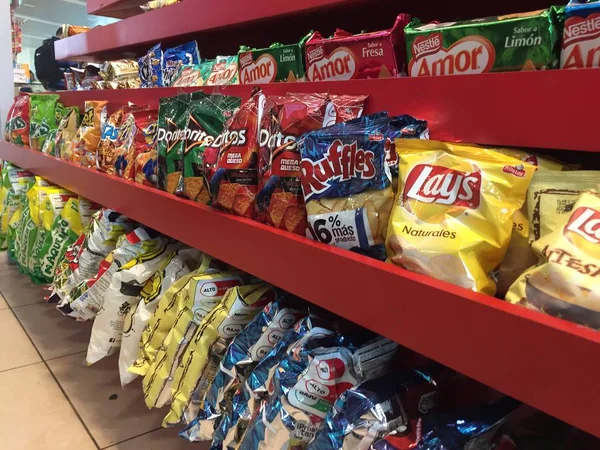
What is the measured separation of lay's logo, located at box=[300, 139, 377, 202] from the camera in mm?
968

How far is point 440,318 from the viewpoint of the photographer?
30.0 inches

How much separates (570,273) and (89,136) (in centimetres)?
203

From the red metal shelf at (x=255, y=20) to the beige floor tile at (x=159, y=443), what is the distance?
51.9 inches

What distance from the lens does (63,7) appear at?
6297 mm

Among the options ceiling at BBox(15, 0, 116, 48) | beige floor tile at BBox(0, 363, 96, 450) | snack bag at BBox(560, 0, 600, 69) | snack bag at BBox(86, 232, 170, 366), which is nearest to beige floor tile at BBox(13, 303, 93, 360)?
beige floor tile at BBox(0, 363, 96, 450)

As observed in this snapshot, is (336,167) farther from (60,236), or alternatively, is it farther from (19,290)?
(19,290)

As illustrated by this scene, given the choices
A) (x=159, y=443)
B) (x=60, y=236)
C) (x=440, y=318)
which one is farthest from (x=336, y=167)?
(x=60, y=236)

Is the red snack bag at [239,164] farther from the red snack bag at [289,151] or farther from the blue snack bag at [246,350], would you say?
the blue snack bag at [246,350]

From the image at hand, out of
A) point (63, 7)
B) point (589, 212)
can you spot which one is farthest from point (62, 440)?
point (63, 7)

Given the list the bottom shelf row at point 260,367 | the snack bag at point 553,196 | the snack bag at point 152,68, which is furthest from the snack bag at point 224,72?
the snack bag at point 553,196

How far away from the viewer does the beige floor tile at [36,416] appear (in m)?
1.64

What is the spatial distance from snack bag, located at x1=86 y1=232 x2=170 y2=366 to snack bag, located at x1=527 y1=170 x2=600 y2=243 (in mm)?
1198

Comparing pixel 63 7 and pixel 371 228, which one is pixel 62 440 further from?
pixel 63 7

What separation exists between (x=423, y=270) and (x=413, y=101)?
39 centimetres
